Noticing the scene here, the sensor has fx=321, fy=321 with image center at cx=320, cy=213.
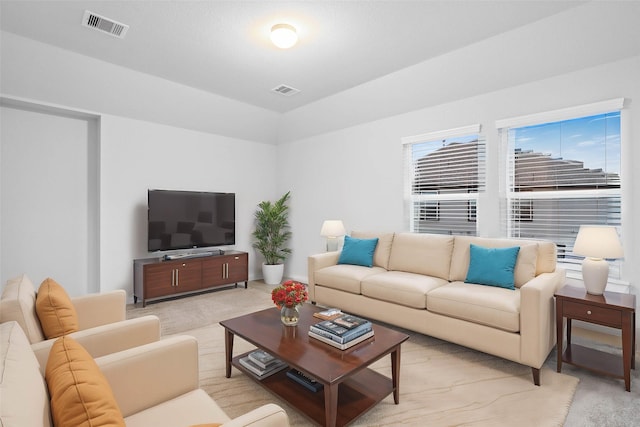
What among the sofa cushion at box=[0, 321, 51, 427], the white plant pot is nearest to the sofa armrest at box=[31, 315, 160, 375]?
the sofa cushion at box=[0, 321, 51, 427]

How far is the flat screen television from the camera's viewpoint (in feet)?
15.1

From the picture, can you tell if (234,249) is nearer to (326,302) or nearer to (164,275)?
(164,275)

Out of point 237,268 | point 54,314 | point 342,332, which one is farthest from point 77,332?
point 237,268

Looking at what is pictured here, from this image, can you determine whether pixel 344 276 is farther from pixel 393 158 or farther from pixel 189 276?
pixel 189 276

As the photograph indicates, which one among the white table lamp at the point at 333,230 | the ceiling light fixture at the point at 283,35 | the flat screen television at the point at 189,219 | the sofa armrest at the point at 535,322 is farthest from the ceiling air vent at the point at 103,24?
the sofa armrest at the point at 535,322

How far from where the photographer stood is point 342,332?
2162 millimetres

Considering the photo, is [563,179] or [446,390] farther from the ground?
[563,179]

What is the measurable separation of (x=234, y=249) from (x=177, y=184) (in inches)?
59.4

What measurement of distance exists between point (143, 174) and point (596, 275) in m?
5.38

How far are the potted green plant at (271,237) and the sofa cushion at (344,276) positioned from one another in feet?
6.02

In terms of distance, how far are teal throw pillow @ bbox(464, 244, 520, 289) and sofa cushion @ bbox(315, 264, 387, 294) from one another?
1.08m

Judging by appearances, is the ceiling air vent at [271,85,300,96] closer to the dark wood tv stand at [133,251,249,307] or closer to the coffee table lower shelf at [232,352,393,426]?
the dark wood tv stand at [133,251,249,307]

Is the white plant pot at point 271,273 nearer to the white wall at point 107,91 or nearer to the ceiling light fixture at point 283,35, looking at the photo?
the white wall at point 107,91

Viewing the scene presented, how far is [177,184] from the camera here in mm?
5082
